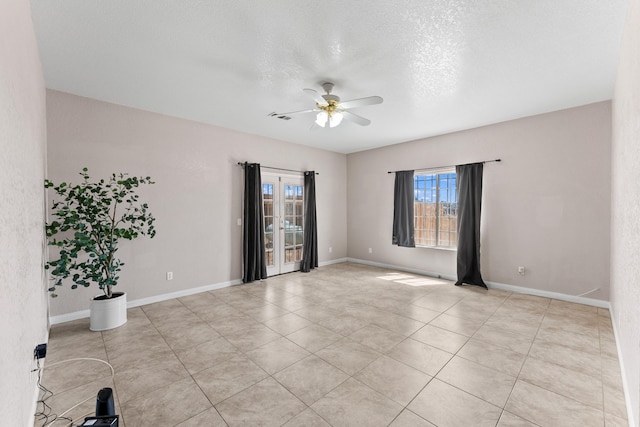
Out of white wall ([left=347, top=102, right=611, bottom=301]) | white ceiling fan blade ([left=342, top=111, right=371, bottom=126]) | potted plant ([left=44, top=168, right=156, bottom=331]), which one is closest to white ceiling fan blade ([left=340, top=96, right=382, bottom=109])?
white ceiling fan blade ([left=342, top=111, right=371, bottom=126])

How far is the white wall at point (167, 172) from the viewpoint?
11.4 ft

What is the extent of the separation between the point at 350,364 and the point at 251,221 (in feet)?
10.7

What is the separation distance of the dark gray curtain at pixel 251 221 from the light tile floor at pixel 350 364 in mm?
1056

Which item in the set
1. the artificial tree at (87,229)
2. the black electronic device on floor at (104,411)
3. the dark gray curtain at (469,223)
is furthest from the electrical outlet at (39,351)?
the dark gray curtain at (469,223)

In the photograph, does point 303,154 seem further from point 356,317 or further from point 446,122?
point 356,317

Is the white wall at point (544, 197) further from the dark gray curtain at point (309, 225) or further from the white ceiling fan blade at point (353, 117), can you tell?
the white ceiling fan blade at point (353, 117)

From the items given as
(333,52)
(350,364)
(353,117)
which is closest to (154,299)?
(350,364)

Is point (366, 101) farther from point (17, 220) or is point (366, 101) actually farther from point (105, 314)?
point (105, 314)

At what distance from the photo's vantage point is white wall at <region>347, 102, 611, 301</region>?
3824mm

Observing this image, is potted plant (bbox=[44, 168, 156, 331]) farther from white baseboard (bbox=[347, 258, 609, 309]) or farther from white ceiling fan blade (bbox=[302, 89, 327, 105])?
white baseboard (bbox=[347, 258, 609, 309])

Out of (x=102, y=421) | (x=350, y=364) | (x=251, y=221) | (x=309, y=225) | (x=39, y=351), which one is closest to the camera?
(x=102, y=421)

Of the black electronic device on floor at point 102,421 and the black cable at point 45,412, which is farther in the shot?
the black cable at point 45,412

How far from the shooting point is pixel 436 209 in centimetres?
562

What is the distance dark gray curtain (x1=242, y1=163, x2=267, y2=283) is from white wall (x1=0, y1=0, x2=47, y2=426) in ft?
9.68
